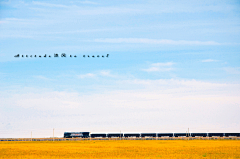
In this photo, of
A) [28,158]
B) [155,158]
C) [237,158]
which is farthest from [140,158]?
[28,158]

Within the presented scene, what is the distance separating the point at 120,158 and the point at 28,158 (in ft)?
43.8

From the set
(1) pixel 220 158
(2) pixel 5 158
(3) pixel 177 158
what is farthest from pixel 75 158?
(1) pixel 220 158

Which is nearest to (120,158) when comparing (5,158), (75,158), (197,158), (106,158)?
(106,158)

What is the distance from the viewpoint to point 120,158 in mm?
45188

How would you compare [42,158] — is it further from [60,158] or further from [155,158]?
[155,158]

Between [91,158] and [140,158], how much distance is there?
7.02 meters

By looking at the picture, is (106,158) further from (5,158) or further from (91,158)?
(5,158)

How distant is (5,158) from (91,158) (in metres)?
12.2

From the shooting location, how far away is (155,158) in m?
45.2

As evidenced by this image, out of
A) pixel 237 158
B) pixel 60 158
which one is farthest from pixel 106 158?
Answer: pixel 237 158

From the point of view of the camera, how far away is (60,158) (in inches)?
1831

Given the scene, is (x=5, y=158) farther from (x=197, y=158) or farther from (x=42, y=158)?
(x=197, y=158)

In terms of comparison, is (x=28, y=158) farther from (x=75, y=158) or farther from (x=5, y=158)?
(x=75, y=158)

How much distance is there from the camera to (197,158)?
4431 cm
